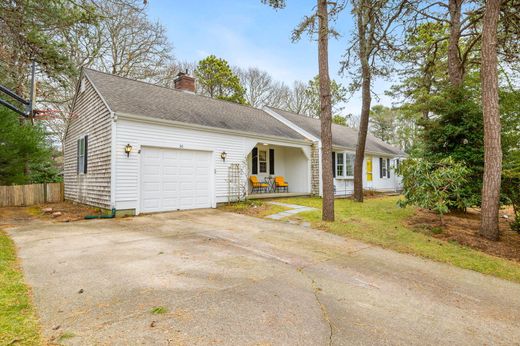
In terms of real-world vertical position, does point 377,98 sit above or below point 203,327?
above

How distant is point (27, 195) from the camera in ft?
37.5

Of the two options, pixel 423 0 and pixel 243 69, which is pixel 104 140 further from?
pixel 243 69

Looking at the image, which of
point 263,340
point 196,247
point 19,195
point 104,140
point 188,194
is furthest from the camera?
point 19,195

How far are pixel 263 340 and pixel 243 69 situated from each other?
2782 cm

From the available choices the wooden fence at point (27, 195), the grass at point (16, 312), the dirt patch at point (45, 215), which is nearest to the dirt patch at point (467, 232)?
the grass at point (16, 312)

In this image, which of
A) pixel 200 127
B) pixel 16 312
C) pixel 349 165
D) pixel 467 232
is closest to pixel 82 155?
pixel 200 127

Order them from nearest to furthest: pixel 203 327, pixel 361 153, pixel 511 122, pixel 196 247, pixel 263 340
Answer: pixel 263 340
pixel 203 327
pixel 196 247
pixel 511 122
pixel 361 153

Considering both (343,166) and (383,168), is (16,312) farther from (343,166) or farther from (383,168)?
(383,168)

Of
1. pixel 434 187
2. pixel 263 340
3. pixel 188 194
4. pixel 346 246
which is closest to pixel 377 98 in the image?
pixel 434 187

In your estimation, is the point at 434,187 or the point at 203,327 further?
the point at 434,187

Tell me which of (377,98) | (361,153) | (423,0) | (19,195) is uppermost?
(423,0)

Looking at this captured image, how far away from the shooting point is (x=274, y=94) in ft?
94.0

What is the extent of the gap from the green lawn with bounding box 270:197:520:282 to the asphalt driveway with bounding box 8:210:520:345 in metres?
0.52

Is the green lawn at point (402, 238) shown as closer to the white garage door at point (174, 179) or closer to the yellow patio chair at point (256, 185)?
the white garage door at point (174, 179)
